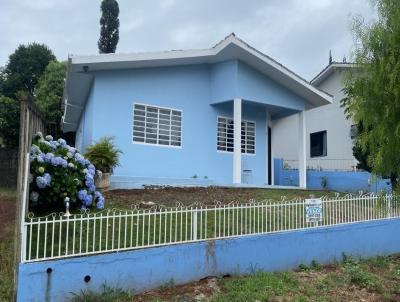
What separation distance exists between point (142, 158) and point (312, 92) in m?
6.28

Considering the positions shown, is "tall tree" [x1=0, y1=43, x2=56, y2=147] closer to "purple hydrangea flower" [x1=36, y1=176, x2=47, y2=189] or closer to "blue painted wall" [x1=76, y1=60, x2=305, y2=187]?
"blue painted wall" [x1=76, y1=60, x2=305, y2=187]

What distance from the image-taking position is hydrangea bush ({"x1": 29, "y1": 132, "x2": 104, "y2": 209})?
19.1 ft

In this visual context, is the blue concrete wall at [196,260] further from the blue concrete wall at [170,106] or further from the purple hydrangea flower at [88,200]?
the blue concrete wall at [170,106]

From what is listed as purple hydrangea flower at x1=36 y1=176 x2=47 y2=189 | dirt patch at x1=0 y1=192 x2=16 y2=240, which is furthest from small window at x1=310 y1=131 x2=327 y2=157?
purple hydrangea flower at x1=36 y1=176 x2=47 y2=189

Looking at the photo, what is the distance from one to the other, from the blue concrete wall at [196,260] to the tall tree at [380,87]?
2.19 m

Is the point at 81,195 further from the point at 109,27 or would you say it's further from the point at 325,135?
the point at 109,27

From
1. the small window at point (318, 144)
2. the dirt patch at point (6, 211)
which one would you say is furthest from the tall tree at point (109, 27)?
the dirt patch at point (6, 211)

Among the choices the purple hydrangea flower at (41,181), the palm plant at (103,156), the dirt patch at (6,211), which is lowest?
the dirt patch at (6,211)

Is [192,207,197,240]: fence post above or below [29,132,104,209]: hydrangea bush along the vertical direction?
below

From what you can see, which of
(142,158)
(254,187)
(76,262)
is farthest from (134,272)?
(254,187)

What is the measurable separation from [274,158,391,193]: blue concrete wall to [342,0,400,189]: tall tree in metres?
8.17

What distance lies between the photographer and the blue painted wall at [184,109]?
11414 mm

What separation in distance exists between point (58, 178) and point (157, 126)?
20.4 feet

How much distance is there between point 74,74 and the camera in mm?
11336
